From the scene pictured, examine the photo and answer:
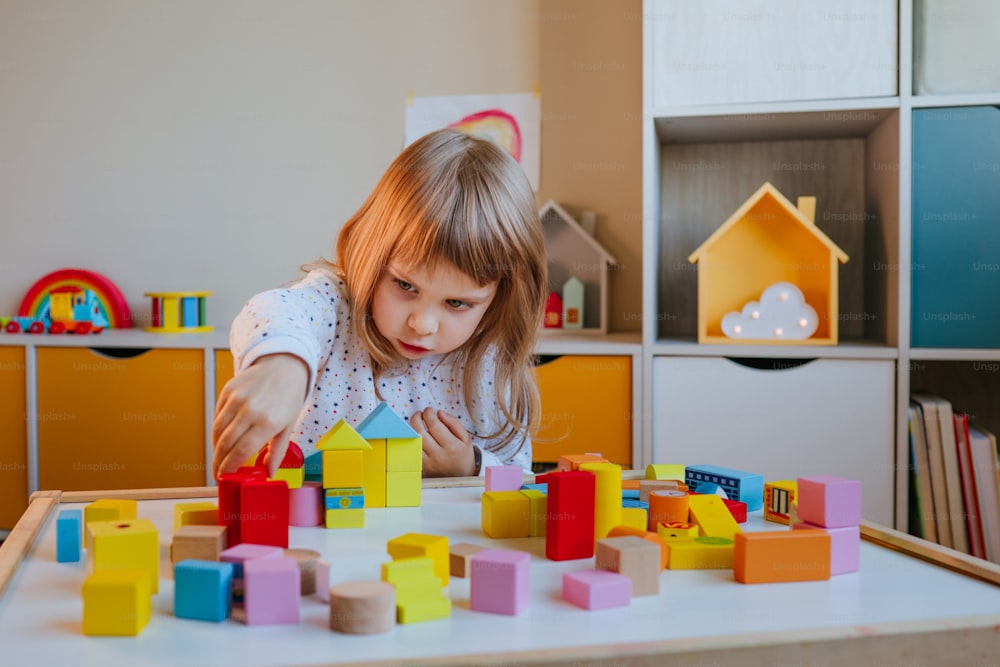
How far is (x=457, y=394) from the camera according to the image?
1359 mm

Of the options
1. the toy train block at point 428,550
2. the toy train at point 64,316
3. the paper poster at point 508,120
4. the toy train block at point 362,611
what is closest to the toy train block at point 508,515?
the toy train block at point 428,550

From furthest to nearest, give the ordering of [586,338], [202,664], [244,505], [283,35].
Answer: [283,35], [586,338], [244,505], [202,664]

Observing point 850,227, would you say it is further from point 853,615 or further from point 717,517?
point 853,615

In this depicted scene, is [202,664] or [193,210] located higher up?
[193,210]

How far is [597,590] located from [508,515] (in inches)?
7.0

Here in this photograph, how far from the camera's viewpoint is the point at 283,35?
2369 millimetres

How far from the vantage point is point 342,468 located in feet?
A: 2.65

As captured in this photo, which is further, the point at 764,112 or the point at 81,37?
the point at 81,37

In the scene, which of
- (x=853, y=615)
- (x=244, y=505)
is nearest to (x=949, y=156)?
(x=853, y=615)

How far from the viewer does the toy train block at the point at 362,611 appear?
545mm

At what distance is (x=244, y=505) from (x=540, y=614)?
0.84ft

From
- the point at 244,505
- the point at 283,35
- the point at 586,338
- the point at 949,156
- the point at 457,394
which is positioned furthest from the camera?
the point at 283,35

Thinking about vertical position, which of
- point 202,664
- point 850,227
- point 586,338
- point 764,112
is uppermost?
point 764,112

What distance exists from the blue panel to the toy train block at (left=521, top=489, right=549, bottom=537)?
4.22ft
